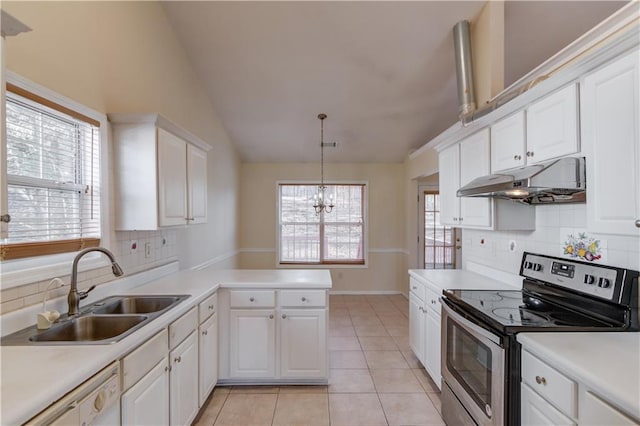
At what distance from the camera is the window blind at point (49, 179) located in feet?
5.18

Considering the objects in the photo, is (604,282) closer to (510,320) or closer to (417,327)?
(510,320)

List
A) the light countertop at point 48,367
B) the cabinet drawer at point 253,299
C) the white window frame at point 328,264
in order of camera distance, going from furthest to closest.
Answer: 1. the white window frame at point 328,264
2. the cabinet drawer at point 253,299
3. the light countertop at point 48,367

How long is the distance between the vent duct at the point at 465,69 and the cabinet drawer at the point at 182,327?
2.91 m

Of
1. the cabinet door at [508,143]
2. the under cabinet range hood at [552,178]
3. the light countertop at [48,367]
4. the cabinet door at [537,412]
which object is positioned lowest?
the cabinet door at [537,412]

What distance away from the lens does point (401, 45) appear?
3.31 m

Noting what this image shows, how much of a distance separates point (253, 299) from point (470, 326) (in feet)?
5.37

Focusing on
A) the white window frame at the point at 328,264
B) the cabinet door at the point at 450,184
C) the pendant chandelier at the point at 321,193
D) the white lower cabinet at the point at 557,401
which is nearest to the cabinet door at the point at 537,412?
the white lower cabinet at the point at 557,401

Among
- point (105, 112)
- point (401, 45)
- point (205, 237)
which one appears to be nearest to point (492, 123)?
point (401, 45)

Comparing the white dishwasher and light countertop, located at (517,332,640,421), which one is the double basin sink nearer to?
the white dishwasher

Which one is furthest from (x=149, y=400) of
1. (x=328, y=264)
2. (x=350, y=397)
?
(x=328, y=264)

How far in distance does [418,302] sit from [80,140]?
9.83 ft

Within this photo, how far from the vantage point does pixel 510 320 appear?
164 cm

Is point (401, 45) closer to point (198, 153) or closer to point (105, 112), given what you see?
point (198, 153)

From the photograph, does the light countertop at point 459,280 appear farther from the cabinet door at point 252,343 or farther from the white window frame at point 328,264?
the white window frame at point 328,264
